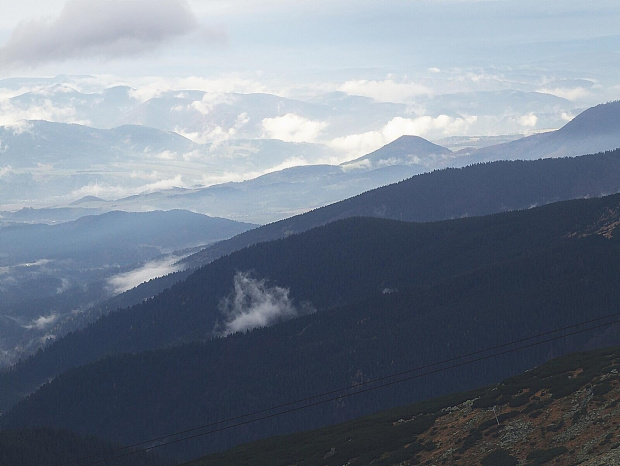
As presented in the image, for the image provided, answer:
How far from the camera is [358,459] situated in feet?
447

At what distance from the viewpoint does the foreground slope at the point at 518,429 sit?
97.3 meters

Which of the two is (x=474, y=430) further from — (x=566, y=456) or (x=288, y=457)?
(x=288, y=457)

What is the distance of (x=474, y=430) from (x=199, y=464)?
101 m

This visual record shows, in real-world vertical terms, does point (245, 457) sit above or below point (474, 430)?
below

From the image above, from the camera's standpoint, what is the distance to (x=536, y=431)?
351ft

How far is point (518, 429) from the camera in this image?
111 meters

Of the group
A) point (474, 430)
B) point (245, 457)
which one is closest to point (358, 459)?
point (474, 430)

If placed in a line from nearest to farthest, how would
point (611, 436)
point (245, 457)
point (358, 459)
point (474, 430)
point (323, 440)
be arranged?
point (611, 436) < point (474, 430) < point (358, 459) < point (323, 440) < point (245, 457)

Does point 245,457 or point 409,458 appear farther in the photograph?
point 245,457

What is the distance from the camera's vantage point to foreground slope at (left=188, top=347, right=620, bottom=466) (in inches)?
3831

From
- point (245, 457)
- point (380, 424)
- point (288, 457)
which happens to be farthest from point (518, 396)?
point (245, 457)

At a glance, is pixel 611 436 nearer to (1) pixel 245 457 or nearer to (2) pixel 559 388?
(2) pixel 559 388

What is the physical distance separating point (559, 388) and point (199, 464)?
10801 cm

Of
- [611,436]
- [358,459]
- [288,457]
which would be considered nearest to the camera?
[611,436]
